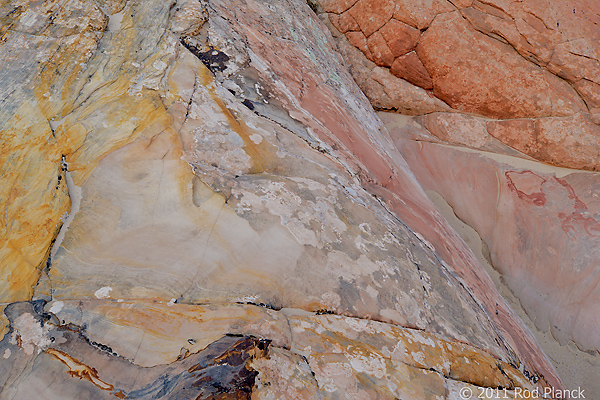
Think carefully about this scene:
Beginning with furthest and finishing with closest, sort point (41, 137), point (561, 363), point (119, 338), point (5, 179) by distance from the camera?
point (561, 363) < point (41, 137) < point (5, 179) < point (119, 338)

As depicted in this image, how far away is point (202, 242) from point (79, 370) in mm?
532

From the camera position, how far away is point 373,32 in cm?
361

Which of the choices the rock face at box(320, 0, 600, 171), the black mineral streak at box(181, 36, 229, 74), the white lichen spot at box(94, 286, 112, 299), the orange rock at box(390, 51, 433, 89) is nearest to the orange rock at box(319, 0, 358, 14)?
A: the rock face at box(320, 0, 600, 171)

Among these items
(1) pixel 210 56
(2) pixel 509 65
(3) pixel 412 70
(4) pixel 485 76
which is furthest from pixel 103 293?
(2) pixel 509 65

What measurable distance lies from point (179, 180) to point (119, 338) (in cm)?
61

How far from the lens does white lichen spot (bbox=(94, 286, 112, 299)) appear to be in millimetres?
1269

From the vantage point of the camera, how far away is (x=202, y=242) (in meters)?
Answer: 1.44

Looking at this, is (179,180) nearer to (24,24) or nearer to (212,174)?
(212,174)

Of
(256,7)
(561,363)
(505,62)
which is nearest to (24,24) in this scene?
(256,7)

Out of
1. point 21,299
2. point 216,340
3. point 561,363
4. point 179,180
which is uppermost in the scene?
point 179,180

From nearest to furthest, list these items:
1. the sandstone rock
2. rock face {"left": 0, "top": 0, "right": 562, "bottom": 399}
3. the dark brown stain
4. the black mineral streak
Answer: the dark brown stain, rock face {"left": 0, "top": 0, "right": 562, "bottom": 399}, the black mineral streak, the sandstone rock

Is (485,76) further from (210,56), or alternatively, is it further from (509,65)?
(210,56)

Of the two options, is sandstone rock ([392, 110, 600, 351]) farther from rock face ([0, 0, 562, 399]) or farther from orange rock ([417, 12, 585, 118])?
rock face ([0, 0, 562, 399])

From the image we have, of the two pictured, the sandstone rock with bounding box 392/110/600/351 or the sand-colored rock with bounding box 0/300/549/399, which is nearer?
the sand-colored rock with bounding box 0/300/549/399
